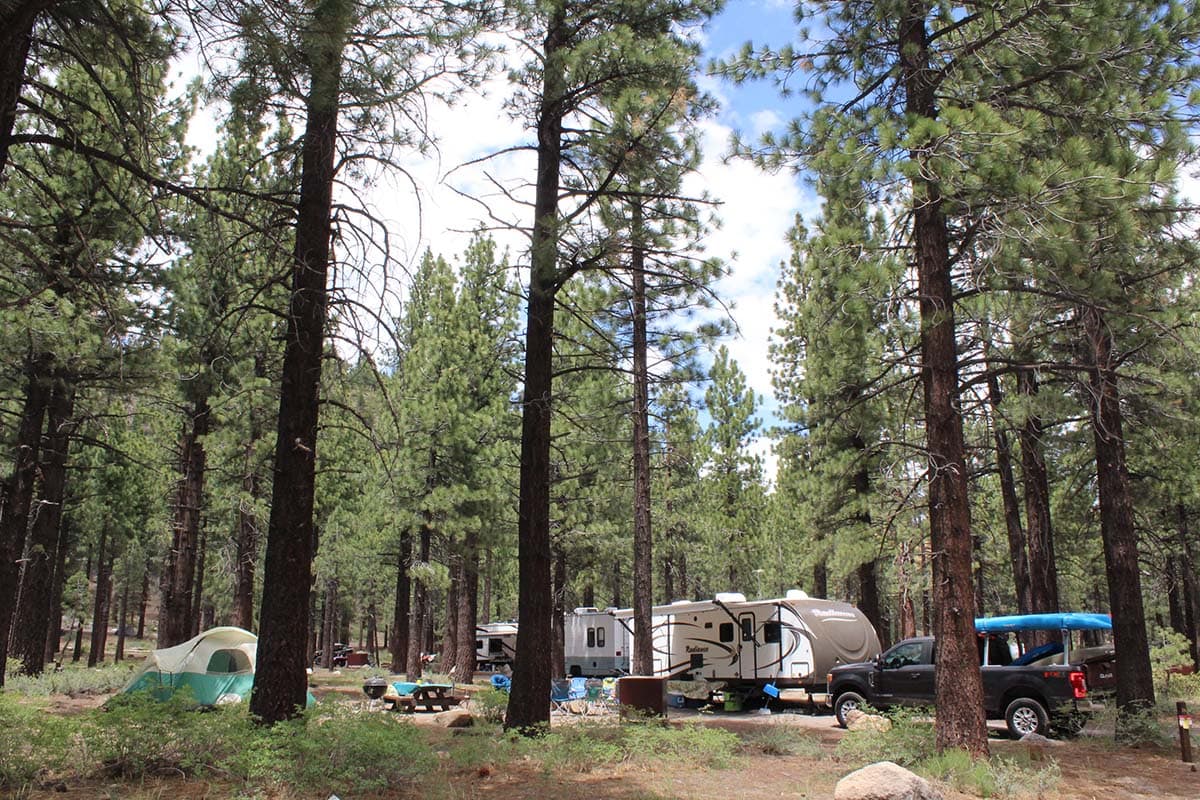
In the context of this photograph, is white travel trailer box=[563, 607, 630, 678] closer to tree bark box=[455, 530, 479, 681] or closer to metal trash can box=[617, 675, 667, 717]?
tree bark box=[455, 530, 479, 681]

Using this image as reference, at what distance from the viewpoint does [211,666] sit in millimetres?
13539

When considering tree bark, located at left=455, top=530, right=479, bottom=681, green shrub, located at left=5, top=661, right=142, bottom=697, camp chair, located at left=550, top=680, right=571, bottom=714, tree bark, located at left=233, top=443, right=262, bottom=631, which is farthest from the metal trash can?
green shrub, located at left=5, top=661, right=142, bottom=697

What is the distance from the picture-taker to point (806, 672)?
1725 centimetres

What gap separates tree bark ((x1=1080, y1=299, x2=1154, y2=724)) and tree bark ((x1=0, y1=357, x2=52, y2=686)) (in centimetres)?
1517

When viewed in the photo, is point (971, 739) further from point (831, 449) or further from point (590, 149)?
point (831, 449)

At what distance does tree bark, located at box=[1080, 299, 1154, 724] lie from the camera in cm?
1136

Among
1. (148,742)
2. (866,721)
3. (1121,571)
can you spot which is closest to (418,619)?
(866,721)

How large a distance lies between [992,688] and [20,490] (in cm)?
1565

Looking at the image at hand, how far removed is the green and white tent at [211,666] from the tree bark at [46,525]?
3.09 meters

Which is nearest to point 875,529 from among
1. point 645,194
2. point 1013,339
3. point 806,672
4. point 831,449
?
point 831,449

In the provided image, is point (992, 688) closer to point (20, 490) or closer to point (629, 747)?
point (629, 747)

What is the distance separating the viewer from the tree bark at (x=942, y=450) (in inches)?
330

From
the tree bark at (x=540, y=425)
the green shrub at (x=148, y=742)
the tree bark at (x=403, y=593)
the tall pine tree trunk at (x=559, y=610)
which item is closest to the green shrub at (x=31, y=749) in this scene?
the green shrub at (x=148, y=742)

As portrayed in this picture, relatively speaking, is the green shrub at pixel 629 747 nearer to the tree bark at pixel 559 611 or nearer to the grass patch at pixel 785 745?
the grass patch at pixel 785 745
